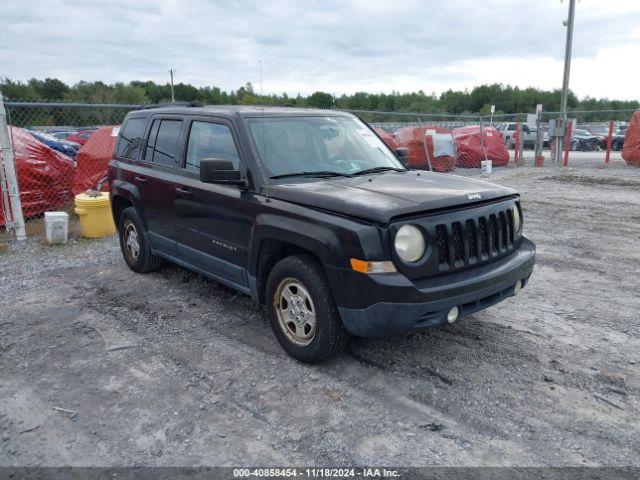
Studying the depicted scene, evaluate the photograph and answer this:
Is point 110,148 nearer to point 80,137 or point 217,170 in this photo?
point 217,170

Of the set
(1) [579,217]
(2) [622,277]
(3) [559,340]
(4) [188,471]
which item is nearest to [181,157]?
(4) [188,471]

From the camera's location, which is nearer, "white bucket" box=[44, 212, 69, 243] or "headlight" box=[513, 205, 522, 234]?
"headlight" box=[513, 205, 522, 234]

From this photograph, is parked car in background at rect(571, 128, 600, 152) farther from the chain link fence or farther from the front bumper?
the front bumper

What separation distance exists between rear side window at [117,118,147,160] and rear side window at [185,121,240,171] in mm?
1138

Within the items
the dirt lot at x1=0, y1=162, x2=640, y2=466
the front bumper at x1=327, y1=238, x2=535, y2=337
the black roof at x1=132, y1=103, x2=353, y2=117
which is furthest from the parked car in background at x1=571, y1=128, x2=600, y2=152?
the front bumper at x1=327, y1=238, x2=535, y2=337

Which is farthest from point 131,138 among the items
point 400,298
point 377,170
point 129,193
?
point 400,298

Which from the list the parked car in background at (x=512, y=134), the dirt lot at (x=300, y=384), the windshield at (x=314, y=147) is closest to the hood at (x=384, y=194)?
the windshield at (x=314, y=147)

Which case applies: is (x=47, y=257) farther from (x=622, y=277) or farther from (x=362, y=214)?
(x=622, y=277)

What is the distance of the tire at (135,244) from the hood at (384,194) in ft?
8.54

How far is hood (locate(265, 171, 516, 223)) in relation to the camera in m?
3.44

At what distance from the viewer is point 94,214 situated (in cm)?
832

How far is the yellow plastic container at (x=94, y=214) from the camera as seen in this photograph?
8.23 meters

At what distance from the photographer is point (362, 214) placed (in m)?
3.40

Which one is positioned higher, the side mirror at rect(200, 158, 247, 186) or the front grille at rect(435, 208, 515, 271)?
the side mirror at rect(200, 158, 247, 186)
